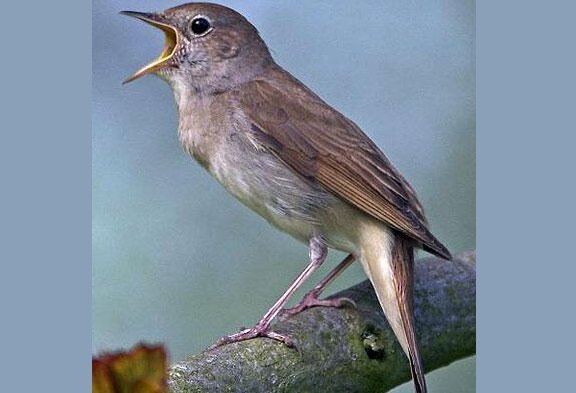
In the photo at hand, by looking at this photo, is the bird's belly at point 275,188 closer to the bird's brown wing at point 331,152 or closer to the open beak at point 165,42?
the bird's brown wing at point 331,152

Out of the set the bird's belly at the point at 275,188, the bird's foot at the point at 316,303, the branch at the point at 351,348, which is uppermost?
the bird's belly at the point at 275,188

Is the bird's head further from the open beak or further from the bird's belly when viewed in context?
the bird's belly

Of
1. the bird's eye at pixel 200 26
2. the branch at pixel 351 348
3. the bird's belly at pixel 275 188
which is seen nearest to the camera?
the branch at pixel 351 348

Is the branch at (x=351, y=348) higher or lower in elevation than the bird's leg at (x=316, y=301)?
lower

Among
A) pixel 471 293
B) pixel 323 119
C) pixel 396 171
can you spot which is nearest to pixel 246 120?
pixel 323 119

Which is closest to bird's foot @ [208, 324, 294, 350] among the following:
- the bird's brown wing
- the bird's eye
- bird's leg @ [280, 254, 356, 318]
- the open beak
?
bird's leg @ [280, 254, 356, 318]

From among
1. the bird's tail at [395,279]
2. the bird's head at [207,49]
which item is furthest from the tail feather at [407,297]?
the bird's head at [207,49]

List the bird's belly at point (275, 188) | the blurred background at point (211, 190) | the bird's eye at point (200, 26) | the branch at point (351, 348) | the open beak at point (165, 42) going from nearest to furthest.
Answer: the branch at point (351, 348), the blurred background at point (211, 190), the open beak at point (165, 42), the bird's belly at point (275, 188), the bird's eye at point (200, 26)
